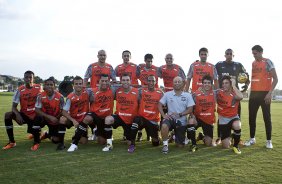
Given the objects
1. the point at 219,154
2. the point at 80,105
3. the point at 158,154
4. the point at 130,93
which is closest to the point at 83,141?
the point at 80,105

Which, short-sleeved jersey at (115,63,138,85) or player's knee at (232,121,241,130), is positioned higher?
short-sleeved jersey at (115,63,138,85)

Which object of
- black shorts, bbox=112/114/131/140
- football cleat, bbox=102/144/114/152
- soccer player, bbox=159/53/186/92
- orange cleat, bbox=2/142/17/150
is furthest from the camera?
soccer player, bbox=159/53/186/92

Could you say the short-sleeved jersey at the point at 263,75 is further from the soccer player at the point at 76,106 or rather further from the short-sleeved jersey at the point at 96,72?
the soccer player at the point at 76,106

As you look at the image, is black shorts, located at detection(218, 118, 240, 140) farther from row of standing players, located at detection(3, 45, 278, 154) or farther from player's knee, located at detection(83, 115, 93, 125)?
player's knee, located at detection(83, 115, 93, 125)

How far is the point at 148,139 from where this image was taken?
751 cm

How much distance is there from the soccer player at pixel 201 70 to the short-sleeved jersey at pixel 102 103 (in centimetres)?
222

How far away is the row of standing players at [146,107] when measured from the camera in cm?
653

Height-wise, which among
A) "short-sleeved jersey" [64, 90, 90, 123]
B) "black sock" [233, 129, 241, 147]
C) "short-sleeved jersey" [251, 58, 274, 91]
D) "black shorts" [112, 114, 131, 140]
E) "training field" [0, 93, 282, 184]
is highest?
"short-sleeved jersey" [251, 58, 274, 91]

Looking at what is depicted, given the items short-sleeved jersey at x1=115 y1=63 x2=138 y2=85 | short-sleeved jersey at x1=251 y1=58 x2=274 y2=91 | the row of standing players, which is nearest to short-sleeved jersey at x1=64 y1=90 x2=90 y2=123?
the row of standing players

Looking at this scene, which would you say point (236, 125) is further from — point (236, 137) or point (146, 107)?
point (146, 107)

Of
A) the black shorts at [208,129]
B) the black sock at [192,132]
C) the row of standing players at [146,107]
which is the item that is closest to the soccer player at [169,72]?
the row of standing players at [146,107]

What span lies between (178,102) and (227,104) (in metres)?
1.11

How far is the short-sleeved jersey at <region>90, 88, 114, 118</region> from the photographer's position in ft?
22.6

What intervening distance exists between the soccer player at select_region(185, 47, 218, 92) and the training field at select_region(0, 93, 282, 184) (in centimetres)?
182
